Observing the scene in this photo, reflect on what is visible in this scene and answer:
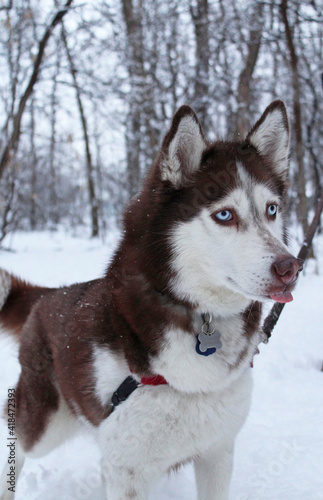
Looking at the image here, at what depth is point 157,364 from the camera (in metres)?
1.69

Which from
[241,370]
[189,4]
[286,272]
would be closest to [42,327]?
[241,370]

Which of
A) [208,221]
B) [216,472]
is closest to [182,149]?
[208,221]

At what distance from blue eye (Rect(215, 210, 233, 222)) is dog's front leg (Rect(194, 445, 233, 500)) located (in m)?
1.05

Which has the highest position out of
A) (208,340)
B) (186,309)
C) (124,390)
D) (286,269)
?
(286,269)

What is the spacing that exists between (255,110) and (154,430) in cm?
886

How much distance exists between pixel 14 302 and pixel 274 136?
74.5 inches

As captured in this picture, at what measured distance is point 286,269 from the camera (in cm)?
142

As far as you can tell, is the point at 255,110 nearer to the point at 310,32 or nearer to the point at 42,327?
the point at 310,32

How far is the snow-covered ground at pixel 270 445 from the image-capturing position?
97.7 inches

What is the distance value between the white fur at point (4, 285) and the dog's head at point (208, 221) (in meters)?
1.24

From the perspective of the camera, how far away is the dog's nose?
4.67 ft

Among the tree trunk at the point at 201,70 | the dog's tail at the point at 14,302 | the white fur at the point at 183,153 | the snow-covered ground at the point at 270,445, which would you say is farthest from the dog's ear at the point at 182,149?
the tree trunk at the point at 201,70

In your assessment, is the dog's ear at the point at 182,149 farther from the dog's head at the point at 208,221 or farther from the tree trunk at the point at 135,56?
the tree trunk at the point at 135,56

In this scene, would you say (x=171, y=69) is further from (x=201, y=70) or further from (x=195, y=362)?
(x=195, y=362)
